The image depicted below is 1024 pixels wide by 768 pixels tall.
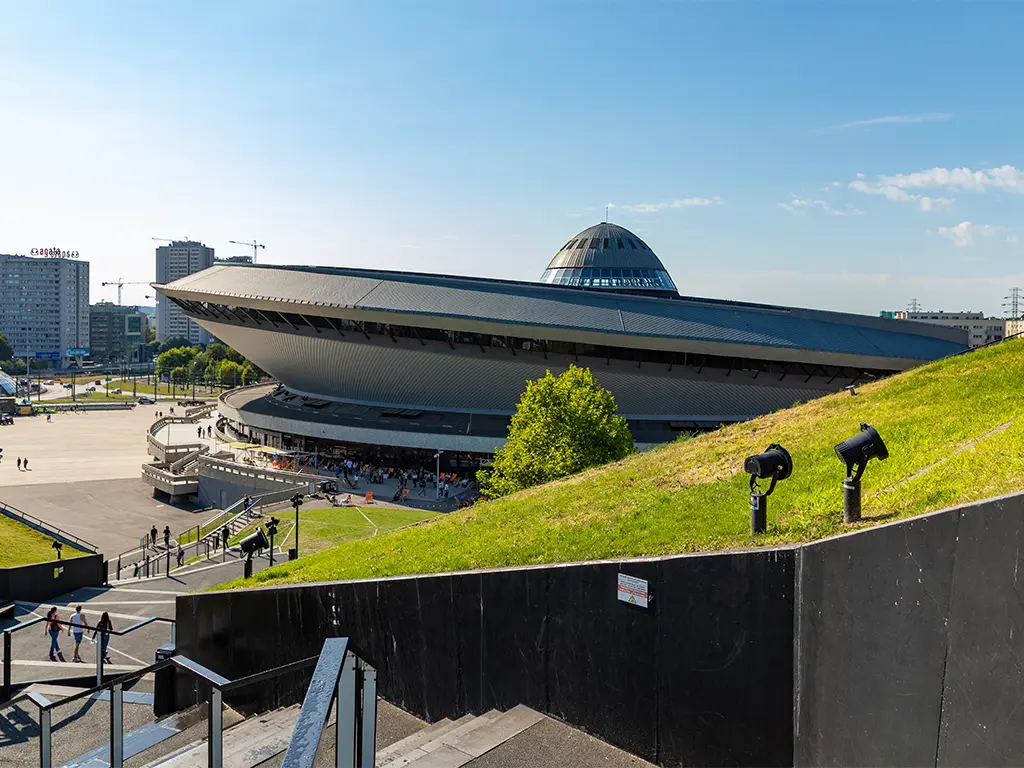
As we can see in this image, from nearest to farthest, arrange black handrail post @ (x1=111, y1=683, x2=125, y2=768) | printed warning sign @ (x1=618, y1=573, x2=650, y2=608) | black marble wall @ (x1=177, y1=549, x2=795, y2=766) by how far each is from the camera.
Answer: black handrail post @ (x1=111, y1=683, x2=125, y2=768) < black marble wall @ (x1=177, y1=549, x2=795, y2=766) < printed warning sign @ (x1=618, y1=573, x2=650, y2=608)

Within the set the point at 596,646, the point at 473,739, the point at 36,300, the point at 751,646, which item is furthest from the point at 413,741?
the point at 36,300

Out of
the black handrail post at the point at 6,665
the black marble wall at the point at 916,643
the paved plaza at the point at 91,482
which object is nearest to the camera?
the black marble wall at the point at 916,643

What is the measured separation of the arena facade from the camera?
39062mm

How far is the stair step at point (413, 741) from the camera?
639cm

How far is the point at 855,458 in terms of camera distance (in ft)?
20.6

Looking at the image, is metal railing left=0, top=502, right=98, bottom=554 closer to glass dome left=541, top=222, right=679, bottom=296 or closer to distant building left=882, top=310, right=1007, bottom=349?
glass dome left=541, top=222, right=679, bottom=296

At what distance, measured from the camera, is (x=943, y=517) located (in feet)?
15.9

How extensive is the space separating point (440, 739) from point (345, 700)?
364 cm

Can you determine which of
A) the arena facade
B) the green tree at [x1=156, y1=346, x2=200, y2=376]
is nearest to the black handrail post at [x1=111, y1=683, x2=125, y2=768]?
the arena facade

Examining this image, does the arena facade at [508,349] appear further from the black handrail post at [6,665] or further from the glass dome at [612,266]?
the black handrail post at [6,665]

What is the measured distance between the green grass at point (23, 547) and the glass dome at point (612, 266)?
4098 cm

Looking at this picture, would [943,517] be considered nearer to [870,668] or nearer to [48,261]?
[870,668]

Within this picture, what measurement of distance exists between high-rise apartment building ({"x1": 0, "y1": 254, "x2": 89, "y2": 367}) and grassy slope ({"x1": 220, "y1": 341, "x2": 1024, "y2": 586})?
201m

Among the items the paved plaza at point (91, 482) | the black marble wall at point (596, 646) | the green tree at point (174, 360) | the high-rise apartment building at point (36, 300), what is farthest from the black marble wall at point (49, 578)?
the high-rise apartment building at point (36, 300)
